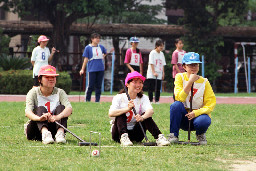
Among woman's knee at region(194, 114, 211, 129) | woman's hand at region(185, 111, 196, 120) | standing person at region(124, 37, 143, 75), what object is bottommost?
woman's knee at region(194, 114, 211, 129)

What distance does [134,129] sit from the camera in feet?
25.4

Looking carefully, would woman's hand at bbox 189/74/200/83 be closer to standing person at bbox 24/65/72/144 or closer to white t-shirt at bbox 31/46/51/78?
standing person at bbox 24/65/72/144

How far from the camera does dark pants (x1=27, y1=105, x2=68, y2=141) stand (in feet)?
25.0

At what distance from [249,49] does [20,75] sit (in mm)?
12354

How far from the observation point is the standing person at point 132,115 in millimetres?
7387

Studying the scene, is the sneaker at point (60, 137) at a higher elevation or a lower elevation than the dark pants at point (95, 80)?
lower

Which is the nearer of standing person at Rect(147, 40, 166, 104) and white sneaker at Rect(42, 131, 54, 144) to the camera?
white sneaker at Rect(42, 131, 54, 144)

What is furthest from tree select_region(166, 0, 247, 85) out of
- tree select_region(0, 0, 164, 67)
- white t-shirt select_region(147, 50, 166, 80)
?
white t-shirt select_region(147, 50, 166, 80)

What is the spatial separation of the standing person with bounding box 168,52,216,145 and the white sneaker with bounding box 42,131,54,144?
1519 mm

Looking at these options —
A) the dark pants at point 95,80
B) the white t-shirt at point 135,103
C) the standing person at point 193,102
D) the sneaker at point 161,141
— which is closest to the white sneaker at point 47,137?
the white t-shirt at point 135,103

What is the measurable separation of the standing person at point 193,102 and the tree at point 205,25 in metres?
19.8

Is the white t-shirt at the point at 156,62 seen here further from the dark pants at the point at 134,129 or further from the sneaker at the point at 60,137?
the sneaker at the point at 60,137

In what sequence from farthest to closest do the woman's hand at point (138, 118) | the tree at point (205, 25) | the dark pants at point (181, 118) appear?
the tree at point (205, 25) → the dark pants at point (181, 118) → the woman's hand at point (138, 118)

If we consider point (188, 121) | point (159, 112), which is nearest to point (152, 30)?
point (159, 112)
